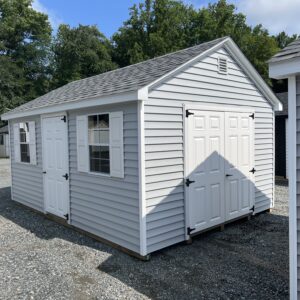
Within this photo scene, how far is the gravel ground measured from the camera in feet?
12.3

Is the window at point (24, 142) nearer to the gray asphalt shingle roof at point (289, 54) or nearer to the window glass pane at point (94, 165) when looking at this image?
the window glass pane at point (94, 165)

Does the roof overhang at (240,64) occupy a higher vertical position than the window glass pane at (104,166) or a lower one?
higher

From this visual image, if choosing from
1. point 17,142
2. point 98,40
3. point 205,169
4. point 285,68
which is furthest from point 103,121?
point 98,40

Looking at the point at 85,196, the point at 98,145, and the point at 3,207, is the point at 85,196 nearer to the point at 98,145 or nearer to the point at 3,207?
the point at 98,145

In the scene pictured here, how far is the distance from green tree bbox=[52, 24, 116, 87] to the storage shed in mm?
22738

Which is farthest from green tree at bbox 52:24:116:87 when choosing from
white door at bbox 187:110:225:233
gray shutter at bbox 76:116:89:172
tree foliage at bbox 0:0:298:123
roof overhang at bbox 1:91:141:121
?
white door at bbox 187:110:225:233

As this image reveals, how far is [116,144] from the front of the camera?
5.07 m

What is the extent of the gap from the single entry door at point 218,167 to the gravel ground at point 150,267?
44cm

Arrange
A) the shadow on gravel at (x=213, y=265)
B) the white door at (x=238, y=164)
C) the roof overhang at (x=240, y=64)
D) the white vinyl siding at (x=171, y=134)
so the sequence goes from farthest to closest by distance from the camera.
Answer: the white door at (x=238, y=164) → the roof overhang at (x=240, y=64) → the white vinyl siding at (x=171, y=134) → the shadow on gravel at (x=213, y=265)

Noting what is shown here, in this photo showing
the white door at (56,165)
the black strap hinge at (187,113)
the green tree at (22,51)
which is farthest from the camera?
the green tree at (22,51)

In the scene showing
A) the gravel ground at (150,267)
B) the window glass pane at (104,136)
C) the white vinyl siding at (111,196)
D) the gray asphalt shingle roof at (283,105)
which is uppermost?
the gray asphalt shingle roof at (283,105)

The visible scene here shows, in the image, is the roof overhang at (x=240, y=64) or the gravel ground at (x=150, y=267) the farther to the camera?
the roof overhang at (x=240, y=64)

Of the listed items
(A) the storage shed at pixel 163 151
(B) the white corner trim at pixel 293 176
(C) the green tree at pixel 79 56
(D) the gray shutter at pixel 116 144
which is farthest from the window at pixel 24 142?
(C) the green tree at pixel 79 56

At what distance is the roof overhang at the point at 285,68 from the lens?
2820mm
